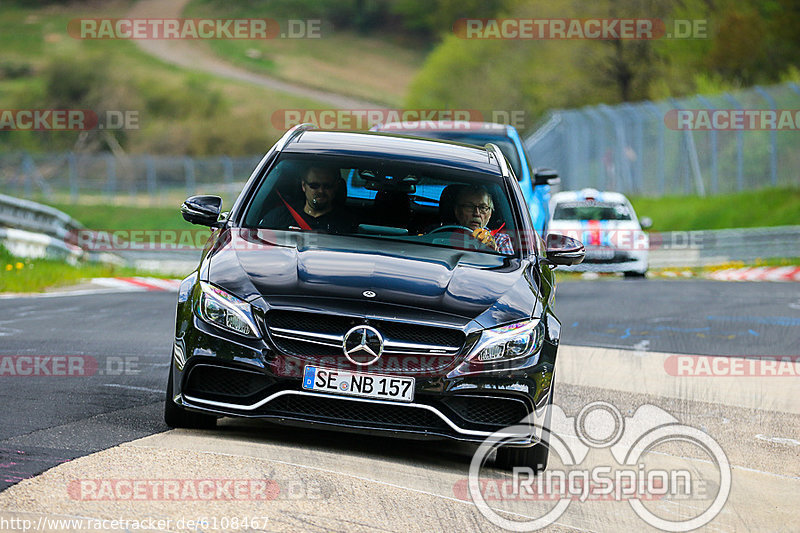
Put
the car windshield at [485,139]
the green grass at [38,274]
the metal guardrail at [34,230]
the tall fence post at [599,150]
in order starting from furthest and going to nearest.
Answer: the tall fence post at [599,150]
the metal guardrail at [34,230]
the green grass at [38,274]
the car windshield at [485,139]

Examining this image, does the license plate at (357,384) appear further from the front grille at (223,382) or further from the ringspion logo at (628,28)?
the ringspion logo at (628,28)

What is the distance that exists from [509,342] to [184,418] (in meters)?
1.73

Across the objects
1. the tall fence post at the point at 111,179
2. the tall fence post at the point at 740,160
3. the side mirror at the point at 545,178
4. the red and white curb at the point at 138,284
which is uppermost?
the tall fence post at the point at 111,179

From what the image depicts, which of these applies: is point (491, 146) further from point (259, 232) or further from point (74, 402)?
point (74, 402)

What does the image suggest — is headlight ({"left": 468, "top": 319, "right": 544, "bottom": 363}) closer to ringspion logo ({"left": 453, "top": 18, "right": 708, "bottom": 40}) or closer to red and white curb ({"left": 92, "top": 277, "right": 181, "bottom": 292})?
red and white curb ({"left": 92, "top": 277, "right": 181, "bottom": 292})

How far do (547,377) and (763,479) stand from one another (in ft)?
4.54

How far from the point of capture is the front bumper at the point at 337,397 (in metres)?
6.38

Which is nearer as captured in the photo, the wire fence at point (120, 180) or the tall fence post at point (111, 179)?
the wire fence at point (120, 180)

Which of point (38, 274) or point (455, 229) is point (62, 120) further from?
point (455, 229)

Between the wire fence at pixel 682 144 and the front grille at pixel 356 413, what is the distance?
23.8 m

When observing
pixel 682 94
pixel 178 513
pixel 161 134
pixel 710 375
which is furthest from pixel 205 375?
pixel 161 134

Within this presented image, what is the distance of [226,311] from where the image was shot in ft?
21.3

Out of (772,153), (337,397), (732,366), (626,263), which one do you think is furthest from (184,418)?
(772,153)

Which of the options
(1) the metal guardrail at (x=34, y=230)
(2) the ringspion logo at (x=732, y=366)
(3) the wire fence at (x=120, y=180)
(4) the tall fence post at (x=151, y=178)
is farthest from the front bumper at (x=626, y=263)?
(4) the tall fence post at (x=151, y=178)
